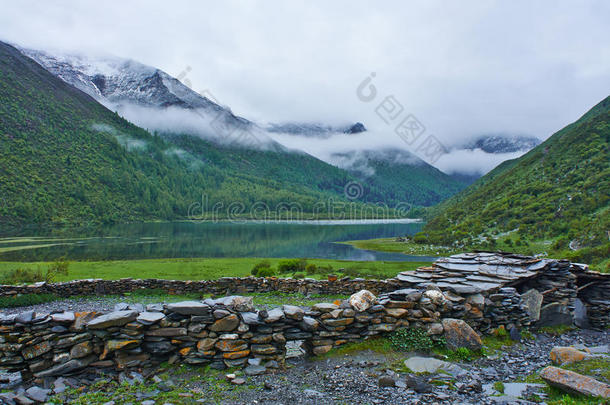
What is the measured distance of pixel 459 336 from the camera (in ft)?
31.4

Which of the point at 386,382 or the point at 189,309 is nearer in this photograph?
the point at 386,382

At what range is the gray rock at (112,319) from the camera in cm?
784

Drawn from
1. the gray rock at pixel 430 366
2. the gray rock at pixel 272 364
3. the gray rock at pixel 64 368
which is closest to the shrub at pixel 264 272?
the gray rock at pixel 272 364

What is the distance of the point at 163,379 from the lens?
7.77 metres

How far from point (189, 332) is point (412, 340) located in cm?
616

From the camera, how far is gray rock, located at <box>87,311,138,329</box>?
309 inches

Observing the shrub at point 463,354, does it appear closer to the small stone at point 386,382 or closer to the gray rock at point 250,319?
the small stone at point 386,382

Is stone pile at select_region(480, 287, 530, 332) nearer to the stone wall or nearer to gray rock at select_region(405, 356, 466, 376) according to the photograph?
the stone wall

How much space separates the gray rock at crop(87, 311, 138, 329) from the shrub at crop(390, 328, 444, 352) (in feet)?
23.1

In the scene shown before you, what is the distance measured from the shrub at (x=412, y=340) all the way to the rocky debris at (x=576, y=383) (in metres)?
2.83

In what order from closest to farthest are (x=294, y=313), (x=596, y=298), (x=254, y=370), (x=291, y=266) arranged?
1. (x=254, y=370)
2. (x=294, y=313)
3. (x=596, y=298)
4. (x=291, y=266)

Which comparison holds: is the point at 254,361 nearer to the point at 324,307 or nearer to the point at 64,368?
the point at 324,307

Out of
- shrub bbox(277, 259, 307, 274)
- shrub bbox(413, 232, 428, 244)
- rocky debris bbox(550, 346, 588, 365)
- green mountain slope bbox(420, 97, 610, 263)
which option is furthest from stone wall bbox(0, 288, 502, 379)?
shrub bbox(413, 232, 428, 244)

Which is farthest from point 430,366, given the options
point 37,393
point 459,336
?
point 37,393
